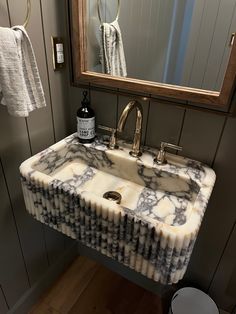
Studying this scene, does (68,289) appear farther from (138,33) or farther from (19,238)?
(138,33)

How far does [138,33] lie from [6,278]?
1222 mm

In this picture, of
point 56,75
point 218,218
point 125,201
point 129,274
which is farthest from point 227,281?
point 56,75

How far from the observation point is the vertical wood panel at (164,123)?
0.89 metres

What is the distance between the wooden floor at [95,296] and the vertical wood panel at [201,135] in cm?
96

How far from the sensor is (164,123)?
3.04 ft

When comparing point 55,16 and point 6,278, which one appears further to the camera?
point 6,278

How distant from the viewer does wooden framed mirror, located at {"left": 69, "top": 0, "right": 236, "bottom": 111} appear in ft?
2.42

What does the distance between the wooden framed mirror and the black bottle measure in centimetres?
10

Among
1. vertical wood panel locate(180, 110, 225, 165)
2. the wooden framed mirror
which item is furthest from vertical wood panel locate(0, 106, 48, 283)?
vertical wood panel locate(180, 110, 225, 165)

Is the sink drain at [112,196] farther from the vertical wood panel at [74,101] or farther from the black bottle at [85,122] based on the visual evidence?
the vertical wood panel at [74,101]

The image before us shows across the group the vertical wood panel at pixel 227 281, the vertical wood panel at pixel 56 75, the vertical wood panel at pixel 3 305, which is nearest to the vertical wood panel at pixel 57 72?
the vertical wood panel at pixel 56 75

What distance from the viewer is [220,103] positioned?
2.54ft

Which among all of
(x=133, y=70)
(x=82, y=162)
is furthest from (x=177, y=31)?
(x=82, y=162)

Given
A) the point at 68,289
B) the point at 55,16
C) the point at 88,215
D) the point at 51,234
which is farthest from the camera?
the point at 68,289
